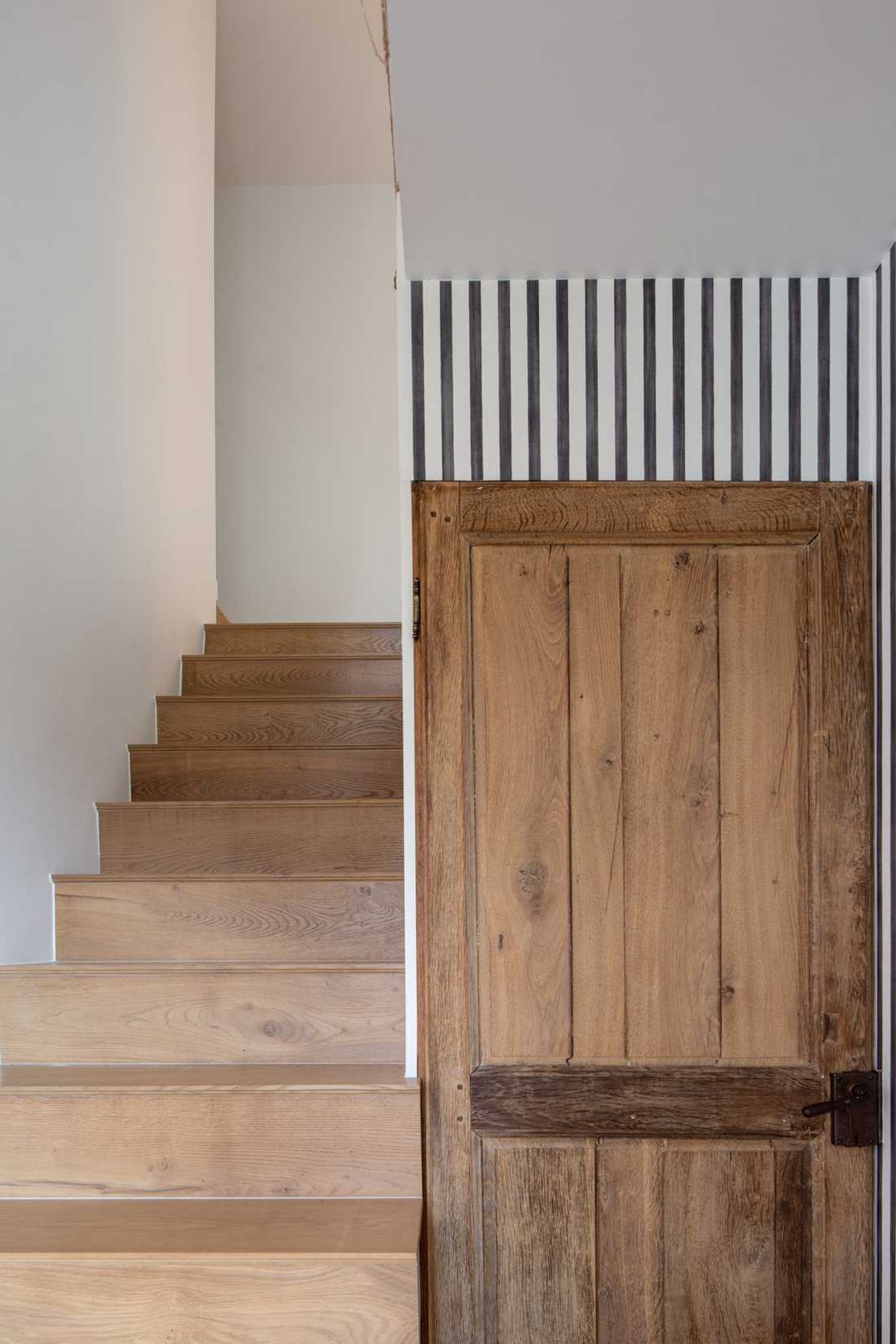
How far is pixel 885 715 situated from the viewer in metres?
1.96

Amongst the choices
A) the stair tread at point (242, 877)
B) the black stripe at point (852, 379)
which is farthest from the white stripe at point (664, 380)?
the stair tread at point (242, 877)

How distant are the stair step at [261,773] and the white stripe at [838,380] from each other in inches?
54.6

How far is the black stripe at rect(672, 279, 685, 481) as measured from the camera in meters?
2.03

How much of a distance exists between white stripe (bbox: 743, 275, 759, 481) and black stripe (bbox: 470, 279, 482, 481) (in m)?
0.49

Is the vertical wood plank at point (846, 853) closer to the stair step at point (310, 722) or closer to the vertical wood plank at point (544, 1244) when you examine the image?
the vertical wood plank at point (544, 1244)

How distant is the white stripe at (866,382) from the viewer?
202cm

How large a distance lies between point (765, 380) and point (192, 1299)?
186cm

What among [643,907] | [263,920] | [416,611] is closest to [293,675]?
[263,920]

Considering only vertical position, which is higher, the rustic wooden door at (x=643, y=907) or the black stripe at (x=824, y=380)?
the black stripe at (x=824, y=380)

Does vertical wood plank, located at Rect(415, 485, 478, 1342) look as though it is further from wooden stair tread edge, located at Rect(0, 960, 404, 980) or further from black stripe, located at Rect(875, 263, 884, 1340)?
black stripe, located at Rect(875, 263, 884, 1340)

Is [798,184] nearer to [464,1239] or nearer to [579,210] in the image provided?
[579,210]

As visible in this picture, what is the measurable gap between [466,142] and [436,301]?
0.51 meters

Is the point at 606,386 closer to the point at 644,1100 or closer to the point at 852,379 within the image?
the point at 852,379

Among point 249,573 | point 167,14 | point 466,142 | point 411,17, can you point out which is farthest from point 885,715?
point 249,573
